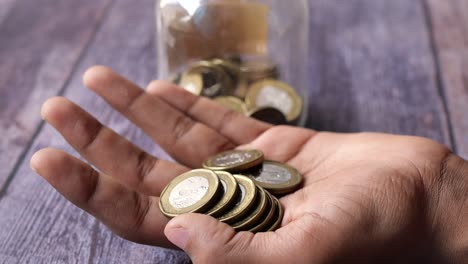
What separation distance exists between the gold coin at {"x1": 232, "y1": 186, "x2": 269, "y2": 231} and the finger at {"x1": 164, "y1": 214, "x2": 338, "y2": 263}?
91 millimetres

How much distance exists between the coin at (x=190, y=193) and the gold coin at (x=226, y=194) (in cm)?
1

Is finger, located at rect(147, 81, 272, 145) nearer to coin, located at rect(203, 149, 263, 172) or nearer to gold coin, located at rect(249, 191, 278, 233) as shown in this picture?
coin, located at rect(203, 149, 263, 172)

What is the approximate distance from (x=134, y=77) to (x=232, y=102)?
530mm

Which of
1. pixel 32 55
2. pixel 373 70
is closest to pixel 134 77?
pixel 32 55

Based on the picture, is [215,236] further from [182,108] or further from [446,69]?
[446,69]

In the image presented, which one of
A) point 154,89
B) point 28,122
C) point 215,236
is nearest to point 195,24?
point 154,89

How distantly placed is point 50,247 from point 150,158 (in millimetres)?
303

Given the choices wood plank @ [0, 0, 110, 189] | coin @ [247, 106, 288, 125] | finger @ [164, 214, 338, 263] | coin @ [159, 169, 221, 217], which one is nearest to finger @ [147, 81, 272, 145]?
coin @ [247, 106, 288, 125]

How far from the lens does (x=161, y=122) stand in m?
1.64

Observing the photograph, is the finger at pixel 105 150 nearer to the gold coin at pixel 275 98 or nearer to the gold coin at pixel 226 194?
the gold coin at pixel 226 194

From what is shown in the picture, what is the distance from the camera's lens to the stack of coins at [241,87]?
194 centimetres

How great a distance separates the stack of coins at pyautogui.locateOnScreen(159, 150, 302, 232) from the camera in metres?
1.22

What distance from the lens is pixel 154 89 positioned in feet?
5.73

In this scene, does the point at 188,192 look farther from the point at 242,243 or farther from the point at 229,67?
the point at 229,67
